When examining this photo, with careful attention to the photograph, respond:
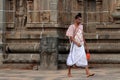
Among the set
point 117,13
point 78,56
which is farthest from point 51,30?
point 78,56

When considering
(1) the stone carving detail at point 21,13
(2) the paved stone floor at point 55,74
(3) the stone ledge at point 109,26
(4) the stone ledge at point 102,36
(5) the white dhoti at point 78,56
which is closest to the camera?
(2) the paved stone floor at point 55,74

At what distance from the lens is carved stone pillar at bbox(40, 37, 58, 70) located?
59.8 ft

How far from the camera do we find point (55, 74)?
16688mm

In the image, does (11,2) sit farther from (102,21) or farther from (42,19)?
(102,21)

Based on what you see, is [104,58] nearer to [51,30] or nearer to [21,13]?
[51,30]

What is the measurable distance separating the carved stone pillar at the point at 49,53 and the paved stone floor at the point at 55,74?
468 mm

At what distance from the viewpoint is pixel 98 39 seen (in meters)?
18.9

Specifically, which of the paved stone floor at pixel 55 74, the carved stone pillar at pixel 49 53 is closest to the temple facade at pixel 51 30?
the carved stone pillar at pixel 49 53

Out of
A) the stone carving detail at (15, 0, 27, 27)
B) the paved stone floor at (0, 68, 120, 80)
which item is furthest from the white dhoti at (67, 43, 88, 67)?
the stone carving detail at (15, 0, 27, 27)

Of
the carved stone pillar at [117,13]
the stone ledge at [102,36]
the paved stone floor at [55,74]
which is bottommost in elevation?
the paved stone floor at [55,74]

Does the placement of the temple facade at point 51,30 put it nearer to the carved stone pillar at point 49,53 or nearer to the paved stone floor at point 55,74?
the carved stone pillar at point 49,53

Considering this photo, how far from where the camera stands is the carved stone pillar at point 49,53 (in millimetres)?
18219

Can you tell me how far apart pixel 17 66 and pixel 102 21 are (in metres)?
3.77

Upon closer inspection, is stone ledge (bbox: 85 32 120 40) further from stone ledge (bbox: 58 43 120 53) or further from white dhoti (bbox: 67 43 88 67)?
white dhoti (bbox: 67 43 88 67)
